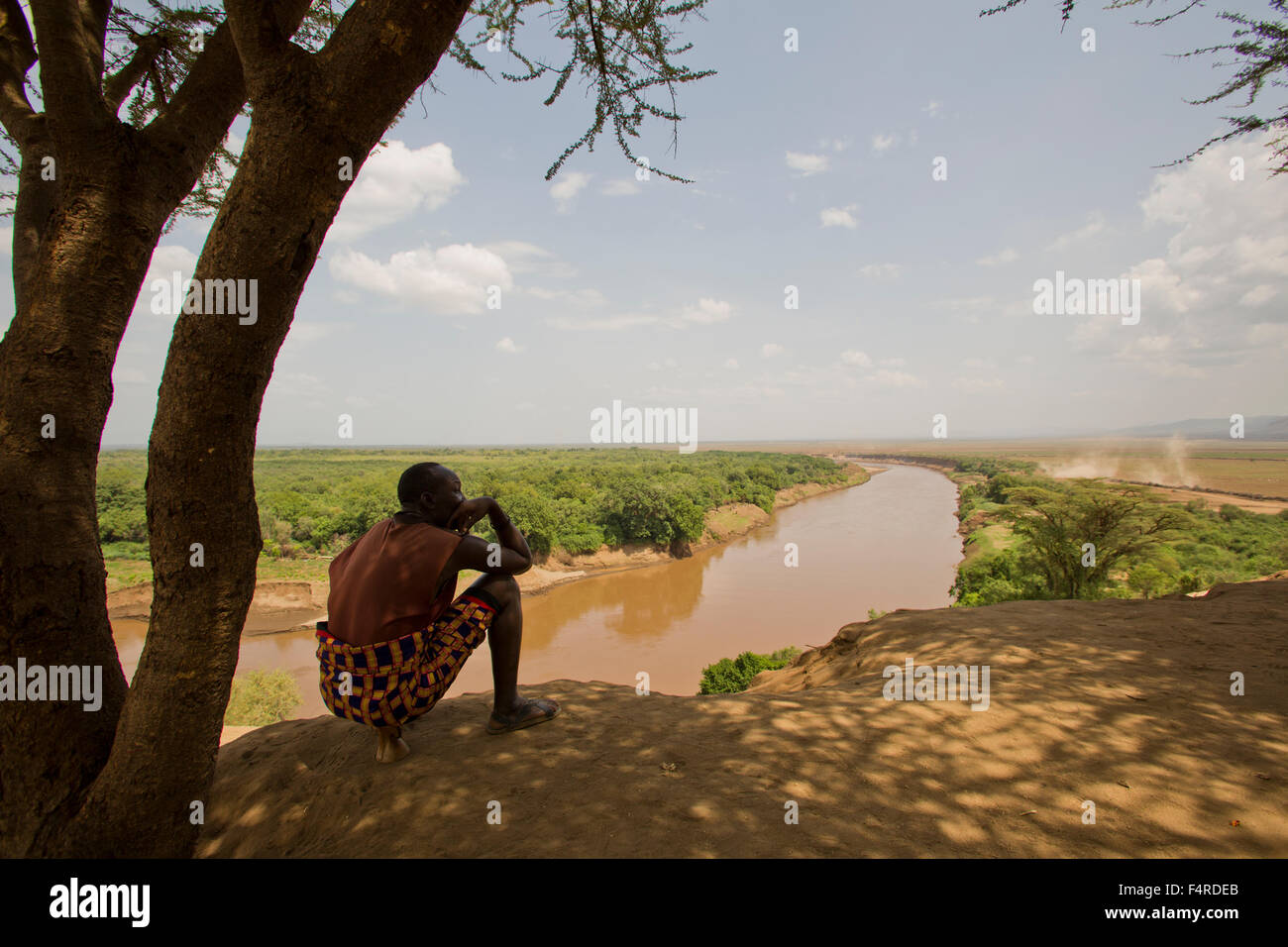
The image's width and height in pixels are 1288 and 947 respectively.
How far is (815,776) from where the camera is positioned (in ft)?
7.60

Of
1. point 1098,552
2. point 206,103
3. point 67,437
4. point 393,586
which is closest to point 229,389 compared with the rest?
point 67,437

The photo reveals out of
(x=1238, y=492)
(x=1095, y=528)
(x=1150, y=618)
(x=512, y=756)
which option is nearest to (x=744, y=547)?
(x=1095, y=528)

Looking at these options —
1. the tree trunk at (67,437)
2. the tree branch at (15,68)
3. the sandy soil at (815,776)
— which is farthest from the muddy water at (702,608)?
the tree branch at (15,68)

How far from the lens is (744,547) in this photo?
33.0 meters

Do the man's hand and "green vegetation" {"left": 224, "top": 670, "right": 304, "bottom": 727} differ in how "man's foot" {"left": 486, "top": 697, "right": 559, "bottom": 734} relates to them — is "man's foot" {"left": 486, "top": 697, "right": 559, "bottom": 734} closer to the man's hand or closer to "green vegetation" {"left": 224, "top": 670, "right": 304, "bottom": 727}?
the man's hand

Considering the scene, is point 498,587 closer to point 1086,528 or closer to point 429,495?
point 429,495

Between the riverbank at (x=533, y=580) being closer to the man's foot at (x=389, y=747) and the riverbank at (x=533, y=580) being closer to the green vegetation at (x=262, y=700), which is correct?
the green vegetation at (x=262, y=700)

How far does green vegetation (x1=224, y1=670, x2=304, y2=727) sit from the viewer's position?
38.4 ft

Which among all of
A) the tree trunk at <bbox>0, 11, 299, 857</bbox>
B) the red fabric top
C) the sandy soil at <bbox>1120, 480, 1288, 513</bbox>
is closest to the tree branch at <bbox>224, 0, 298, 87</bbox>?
the tree trunk at <bbox>0, 11, 299, 857</bbox>

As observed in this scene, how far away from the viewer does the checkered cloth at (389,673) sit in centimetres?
226

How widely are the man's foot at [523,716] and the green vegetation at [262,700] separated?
39.5 ft
